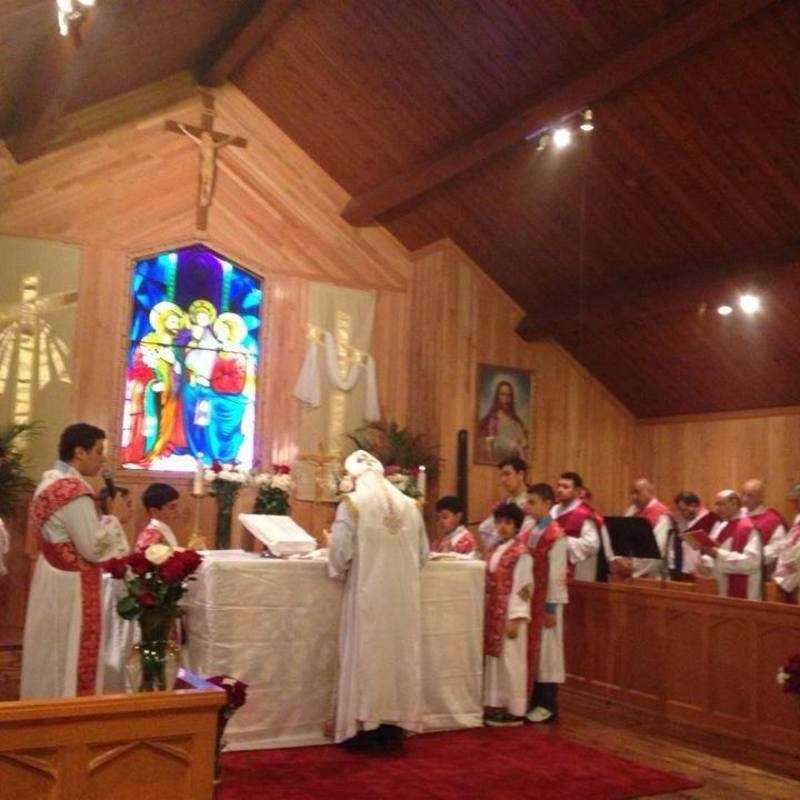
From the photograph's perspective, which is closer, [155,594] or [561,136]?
[155,594]

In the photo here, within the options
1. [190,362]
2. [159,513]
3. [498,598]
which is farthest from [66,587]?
[190,362]

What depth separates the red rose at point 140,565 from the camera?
12.1 ft

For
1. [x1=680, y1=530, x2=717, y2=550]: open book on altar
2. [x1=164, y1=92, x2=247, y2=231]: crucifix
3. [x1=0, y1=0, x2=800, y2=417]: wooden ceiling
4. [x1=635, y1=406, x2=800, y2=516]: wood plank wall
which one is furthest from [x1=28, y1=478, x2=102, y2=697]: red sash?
[x1=635, y1=406, x2=800, y2=516]: wood plank wall

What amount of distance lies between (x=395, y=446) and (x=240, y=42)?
14.6 ft

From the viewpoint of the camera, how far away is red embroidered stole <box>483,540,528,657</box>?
6.53m

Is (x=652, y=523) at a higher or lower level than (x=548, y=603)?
higher

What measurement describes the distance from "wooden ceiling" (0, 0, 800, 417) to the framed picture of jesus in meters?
0.64

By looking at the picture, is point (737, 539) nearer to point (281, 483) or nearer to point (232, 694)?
point (281, 483)

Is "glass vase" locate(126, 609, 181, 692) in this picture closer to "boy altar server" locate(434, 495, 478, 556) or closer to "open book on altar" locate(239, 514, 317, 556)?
"open book on altar" locate(239, 514, 317, 556)

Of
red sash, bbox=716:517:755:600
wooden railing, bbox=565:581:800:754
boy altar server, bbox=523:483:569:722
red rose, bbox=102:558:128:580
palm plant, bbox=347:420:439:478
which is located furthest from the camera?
palm plant, bbox=347:420:439:478

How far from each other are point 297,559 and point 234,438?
16.7 ft

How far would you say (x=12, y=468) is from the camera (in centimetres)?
902

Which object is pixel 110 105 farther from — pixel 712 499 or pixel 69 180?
pixel 712 499

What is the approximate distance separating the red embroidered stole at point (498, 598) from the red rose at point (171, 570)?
3.29 m
